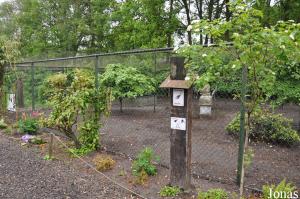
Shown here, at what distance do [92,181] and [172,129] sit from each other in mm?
1337

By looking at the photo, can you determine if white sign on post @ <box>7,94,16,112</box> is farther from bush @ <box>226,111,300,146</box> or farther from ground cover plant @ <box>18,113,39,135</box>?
bush @ <box>226,111,300,146</box>

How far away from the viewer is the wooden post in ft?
11.2

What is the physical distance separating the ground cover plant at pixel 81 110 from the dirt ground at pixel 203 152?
0.32 meters

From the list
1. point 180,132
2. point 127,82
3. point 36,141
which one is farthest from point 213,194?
point 127,82

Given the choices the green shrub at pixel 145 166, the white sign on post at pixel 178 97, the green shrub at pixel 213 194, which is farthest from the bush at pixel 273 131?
the white sign on post at pixel 178 97

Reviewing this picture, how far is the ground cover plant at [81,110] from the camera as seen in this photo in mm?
4977

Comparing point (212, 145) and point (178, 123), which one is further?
point (212, 145)

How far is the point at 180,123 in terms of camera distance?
136 inches

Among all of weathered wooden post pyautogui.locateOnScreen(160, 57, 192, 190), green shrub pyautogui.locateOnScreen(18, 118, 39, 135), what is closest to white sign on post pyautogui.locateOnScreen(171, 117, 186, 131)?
weathered wooden post pyautogui.locateOnScreen(160, 57, 192, 190)

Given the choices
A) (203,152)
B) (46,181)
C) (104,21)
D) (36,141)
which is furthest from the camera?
(104,21)

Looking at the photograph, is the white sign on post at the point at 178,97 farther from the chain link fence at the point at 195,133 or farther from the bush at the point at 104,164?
the bush at the point at 104,164

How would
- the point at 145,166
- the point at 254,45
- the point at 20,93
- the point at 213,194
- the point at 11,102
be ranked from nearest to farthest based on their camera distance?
1. the point at 254,45
2. the point at 213,194
3. the point at 145,166
4. the point at 11,102
5. the point at 20,93

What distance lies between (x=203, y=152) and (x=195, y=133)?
121 cm

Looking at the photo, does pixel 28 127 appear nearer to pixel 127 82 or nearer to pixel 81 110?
pixel 81 110
